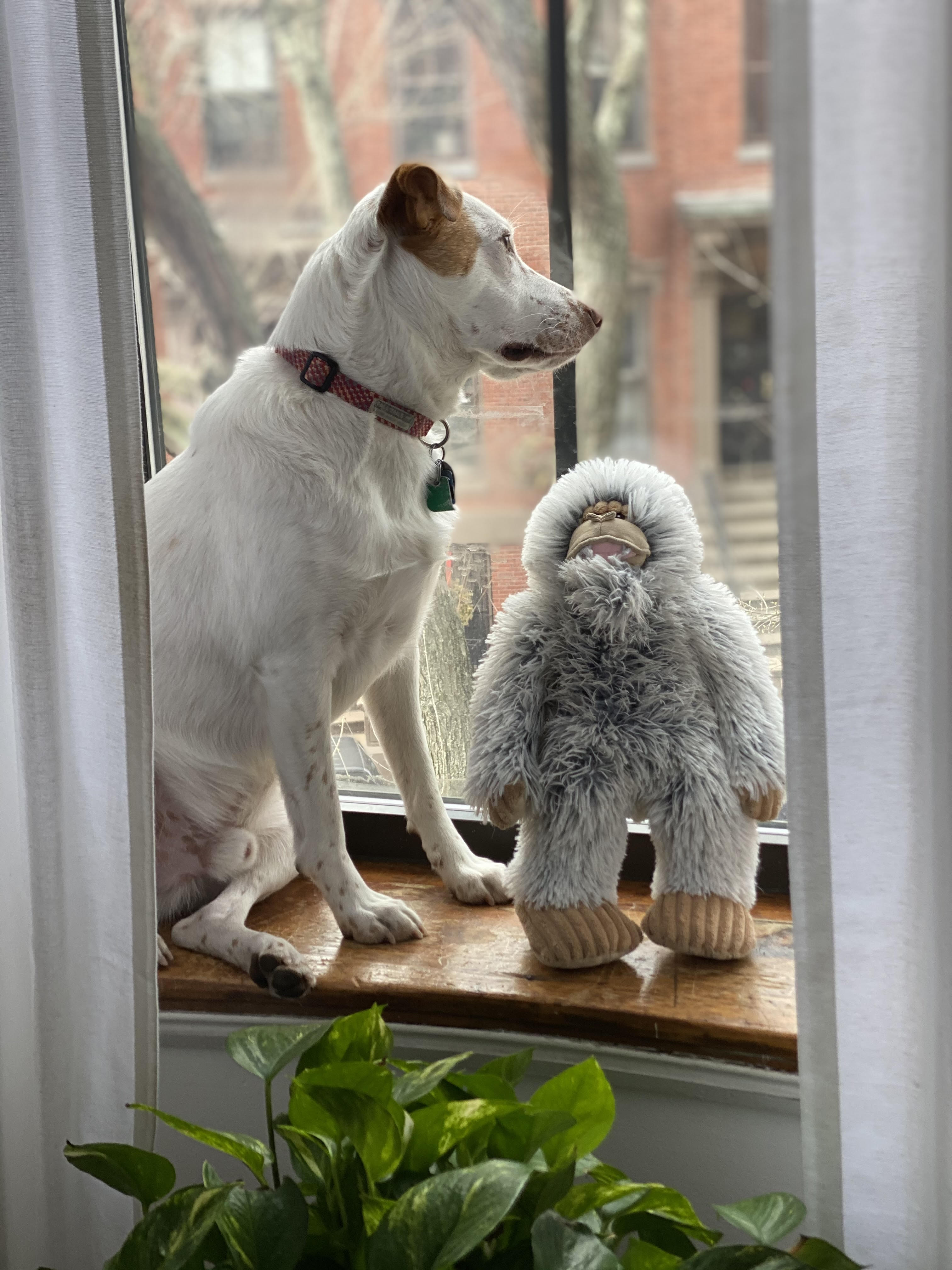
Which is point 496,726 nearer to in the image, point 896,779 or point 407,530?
point 407,530

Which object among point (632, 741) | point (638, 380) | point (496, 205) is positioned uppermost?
point (496, 205)

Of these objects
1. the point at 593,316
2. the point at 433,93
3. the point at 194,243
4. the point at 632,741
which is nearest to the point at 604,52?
the point at 433,93

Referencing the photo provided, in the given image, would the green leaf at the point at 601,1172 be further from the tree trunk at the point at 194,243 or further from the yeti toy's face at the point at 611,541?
the tree trunk at the point at 194,243

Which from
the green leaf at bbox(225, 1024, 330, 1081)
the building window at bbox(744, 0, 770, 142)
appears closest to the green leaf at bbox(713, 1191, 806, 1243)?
the green leaf at bbox(225, 1024, 330, 1081)

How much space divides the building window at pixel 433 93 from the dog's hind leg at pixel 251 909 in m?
3.04

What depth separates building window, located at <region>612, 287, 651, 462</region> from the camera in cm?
765

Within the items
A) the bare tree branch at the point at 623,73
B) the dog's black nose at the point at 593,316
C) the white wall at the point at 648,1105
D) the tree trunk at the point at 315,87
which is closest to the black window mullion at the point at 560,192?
the dog's black nose at the point at 593,316

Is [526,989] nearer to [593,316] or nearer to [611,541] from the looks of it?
[611,541]

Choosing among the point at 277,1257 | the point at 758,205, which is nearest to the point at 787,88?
the point at 277,1257

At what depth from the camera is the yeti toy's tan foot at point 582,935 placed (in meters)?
0.97

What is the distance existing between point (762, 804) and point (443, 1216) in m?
0.49

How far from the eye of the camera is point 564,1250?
0.62 metres

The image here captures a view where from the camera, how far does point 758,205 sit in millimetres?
6730

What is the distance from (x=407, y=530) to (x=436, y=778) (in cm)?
35
